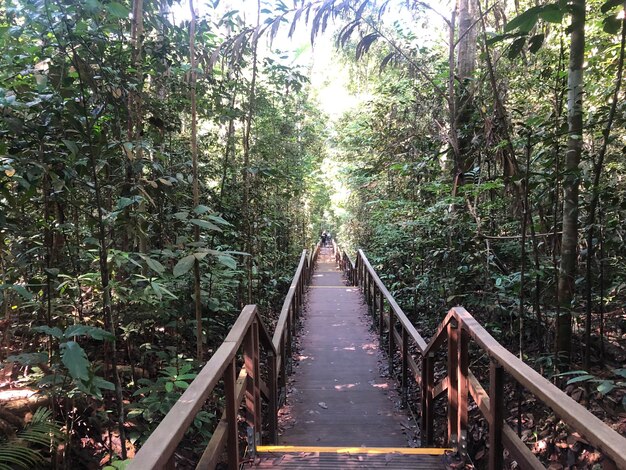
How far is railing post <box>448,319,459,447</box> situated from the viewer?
2.62 meters

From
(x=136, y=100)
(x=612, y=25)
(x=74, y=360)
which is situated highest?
(x=136, y=100)

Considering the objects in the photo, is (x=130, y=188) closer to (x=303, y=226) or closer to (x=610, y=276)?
(x=610, y=276)

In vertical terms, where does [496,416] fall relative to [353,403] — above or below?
above

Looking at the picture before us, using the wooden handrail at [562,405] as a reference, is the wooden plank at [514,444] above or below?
below

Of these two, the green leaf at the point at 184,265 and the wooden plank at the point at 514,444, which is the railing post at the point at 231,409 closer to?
the green leaf at the point at 184,265

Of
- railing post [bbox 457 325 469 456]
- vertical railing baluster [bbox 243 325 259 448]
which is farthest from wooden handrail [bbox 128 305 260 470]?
railing post [bbox 457 325 469 456]

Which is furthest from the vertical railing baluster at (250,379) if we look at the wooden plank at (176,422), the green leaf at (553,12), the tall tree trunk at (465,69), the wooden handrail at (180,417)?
the tall tree trunk at (465,69)

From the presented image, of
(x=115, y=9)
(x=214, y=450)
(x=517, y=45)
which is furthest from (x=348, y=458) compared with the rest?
(x=115, y=9)

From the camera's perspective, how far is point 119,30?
269 centimetres

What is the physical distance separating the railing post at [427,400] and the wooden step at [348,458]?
0.56 m

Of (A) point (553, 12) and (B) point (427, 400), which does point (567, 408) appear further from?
(B) point (427, 400)

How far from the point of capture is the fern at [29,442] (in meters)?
2.47

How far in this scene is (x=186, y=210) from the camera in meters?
3.06

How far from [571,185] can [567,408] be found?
1698 mm
